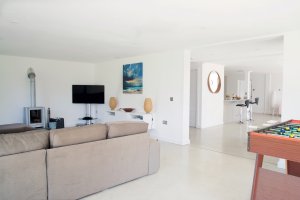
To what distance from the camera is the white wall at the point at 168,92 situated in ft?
17.1

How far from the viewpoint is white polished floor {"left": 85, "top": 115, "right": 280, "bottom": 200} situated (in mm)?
2713

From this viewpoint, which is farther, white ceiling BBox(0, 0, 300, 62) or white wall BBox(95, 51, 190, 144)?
white wall BBox(95, 51, 190, 144)

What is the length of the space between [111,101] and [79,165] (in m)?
4.40

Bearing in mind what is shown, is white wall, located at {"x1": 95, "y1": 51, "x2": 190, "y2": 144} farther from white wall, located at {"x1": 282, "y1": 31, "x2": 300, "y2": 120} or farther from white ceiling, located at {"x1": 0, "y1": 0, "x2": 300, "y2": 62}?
white wall, located at {"x1": 282, "y1": 31, "x2": 300, "y2": 120}

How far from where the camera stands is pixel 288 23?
322cm

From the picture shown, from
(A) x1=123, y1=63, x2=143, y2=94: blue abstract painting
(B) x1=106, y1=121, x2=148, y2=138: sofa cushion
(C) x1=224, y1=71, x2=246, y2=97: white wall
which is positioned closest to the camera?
(B) x1=106, y1=121, x2=148, y2=138: sofa cushion

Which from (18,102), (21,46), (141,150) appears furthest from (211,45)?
(18,102)

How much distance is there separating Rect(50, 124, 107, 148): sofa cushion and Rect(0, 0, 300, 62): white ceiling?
1490 mm

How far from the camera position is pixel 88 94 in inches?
287

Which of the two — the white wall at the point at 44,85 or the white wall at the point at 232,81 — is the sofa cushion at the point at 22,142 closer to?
the white wall at the point at 44,85

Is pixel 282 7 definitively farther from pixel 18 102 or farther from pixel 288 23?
pixel 18 102

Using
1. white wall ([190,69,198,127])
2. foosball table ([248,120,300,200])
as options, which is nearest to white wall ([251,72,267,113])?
white wall ([190,69,198,127])

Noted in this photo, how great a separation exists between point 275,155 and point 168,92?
3.60 metres

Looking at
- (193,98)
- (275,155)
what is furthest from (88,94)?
(275,155)
